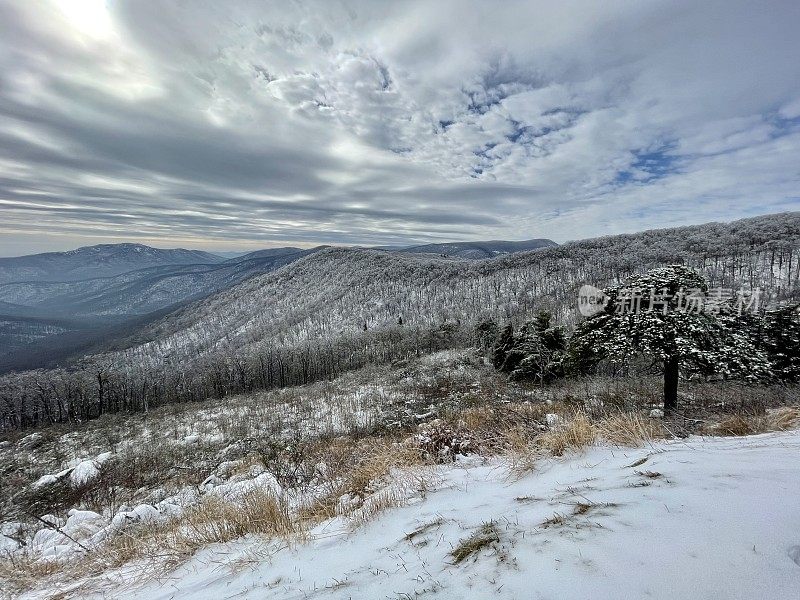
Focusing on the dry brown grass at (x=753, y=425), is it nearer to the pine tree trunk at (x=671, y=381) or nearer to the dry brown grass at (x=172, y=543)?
the dry brown grass at (x=172, y=543)

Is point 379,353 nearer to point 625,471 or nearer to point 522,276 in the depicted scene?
point 625,471

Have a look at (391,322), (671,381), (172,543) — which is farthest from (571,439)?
(391,322)

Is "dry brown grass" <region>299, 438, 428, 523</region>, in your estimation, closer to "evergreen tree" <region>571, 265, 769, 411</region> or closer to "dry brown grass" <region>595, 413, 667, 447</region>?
"dry brown grass" <region>595, 413, 667, 447</region>

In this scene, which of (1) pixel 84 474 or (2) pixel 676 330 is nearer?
(2) pixel 676 330

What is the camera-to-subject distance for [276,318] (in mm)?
197375

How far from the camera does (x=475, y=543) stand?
2.31 m

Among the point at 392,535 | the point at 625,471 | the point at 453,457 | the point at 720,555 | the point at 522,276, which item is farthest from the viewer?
the point at 522,276

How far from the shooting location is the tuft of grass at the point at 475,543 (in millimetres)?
2223

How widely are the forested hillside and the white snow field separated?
4194 cm

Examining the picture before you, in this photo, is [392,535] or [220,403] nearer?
[392,535]

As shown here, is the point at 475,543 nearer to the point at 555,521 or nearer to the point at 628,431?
the point at 555,521

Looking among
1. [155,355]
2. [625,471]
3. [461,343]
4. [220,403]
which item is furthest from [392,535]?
[155,355]

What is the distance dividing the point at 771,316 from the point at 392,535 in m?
34.3

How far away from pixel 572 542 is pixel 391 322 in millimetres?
142734
